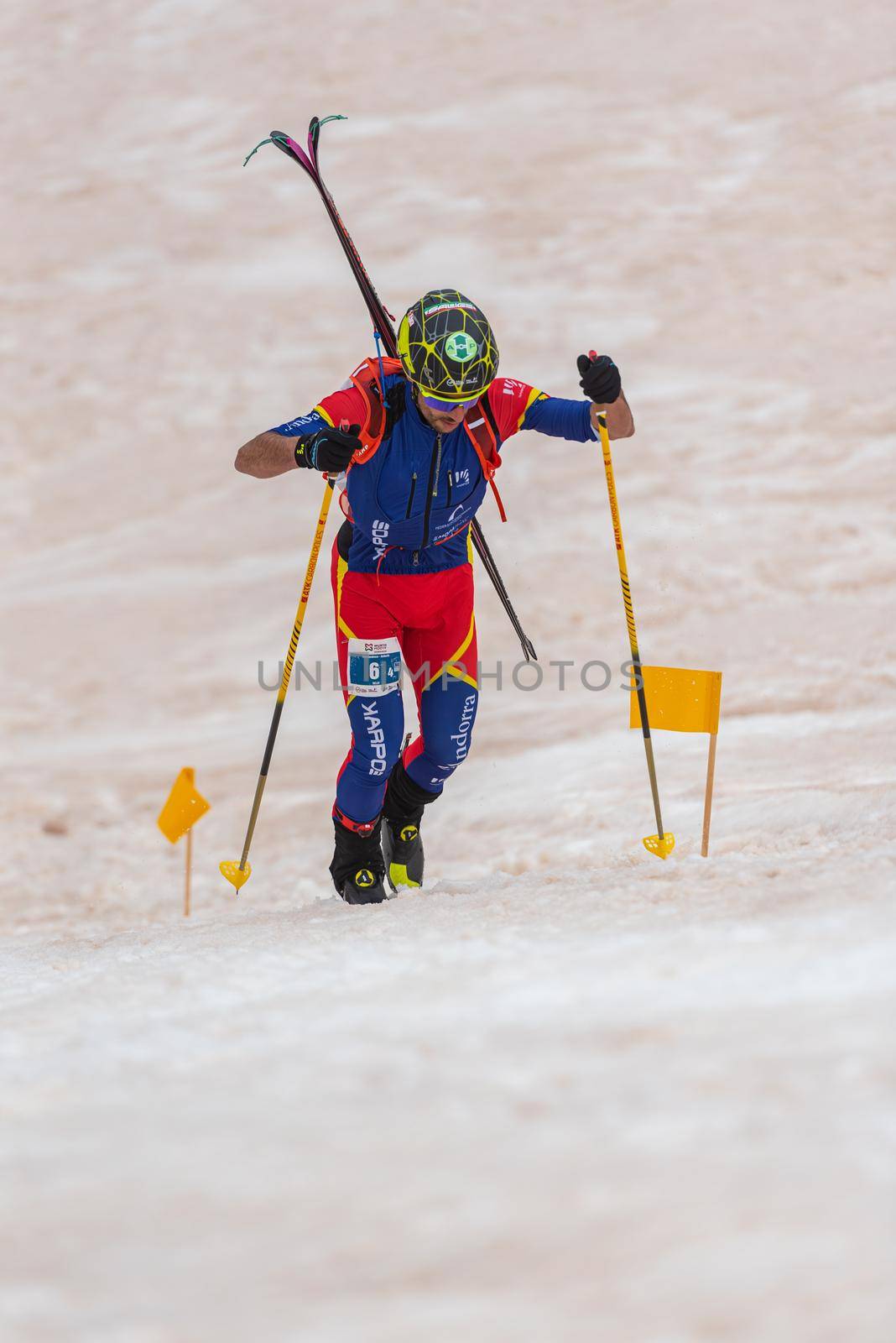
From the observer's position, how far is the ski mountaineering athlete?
5094 mm

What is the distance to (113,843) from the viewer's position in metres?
10.7

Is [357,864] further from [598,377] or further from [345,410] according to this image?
[598,377]

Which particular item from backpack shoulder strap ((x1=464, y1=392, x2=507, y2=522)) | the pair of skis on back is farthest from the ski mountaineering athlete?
the pair of skis on back

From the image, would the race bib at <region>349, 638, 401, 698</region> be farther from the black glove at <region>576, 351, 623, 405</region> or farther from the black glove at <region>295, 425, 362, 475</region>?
the black glove at <region>576, 351, 623, 405</region>

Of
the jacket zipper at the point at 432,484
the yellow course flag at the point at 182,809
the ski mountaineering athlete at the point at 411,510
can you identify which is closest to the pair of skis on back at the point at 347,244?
the ski mountaineering athlete at the point at 411,510

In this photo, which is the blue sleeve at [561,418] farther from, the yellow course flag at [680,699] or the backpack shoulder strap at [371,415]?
the yellow course flag at [680,699]

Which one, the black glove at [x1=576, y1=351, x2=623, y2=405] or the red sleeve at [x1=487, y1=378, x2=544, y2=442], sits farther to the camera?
the red sleeve at [x1=487, y1=378, x2=544, y2=442]

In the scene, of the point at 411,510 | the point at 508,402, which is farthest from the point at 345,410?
the point at 508,402

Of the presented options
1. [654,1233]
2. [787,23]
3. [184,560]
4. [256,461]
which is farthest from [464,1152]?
[787,23]

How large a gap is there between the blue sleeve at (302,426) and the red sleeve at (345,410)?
3cm

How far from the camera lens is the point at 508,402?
5512 mm

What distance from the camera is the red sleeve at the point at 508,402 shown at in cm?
549

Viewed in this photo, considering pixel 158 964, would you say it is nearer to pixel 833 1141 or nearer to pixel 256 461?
pixel 256 461

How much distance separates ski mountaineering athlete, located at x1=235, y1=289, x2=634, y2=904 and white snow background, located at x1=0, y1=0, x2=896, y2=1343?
0.69 m
